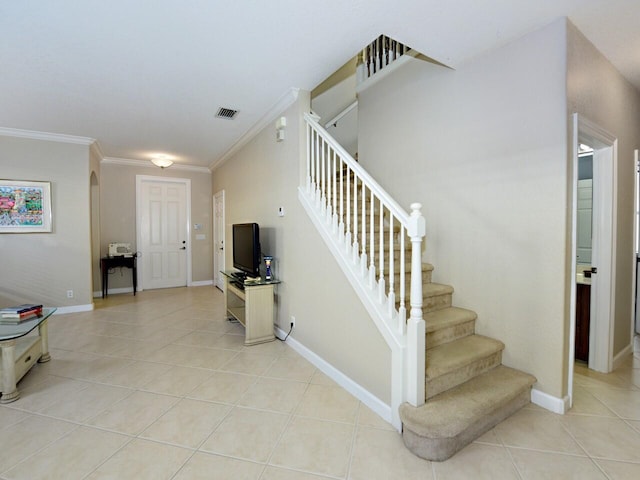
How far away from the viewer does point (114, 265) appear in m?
5.62

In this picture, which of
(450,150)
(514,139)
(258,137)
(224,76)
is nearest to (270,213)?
(258,137)

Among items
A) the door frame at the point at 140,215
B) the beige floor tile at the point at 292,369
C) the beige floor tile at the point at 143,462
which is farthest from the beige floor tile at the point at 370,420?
the door frame at the point at 140,215

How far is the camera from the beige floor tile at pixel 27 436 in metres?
1.69

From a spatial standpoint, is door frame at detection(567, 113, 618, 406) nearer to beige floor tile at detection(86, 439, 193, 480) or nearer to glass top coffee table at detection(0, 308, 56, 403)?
beige floor tile at detection(86, 439, 193, 480)

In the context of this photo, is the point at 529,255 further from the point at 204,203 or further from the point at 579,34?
the point at 204,203

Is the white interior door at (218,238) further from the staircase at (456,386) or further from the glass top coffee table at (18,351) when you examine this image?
the staircase at (456,386)

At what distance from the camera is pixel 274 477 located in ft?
5.05

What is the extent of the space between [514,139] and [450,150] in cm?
52

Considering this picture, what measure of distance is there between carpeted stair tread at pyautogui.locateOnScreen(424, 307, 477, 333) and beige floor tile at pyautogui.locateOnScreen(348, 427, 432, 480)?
0.77m

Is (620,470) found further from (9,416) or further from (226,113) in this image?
(226,113)

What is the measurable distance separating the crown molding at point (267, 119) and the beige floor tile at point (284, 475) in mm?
2984

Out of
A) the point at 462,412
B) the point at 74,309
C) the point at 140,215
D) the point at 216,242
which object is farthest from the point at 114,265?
the point at 462,412

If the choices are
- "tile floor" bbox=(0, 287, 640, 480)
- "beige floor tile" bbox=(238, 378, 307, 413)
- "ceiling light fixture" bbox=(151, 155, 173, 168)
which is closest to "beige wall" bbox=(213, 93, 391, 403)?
"tile floor" bbox=(0, 287, 640, 480)

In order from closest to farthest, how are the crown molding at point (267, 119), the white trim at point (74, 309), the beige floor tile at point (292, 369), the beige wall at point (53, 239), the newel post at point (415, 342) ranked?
the newel post at point (415, 342) < the beige floor tile at point (292, 369) < the crown molding at point (267, 119) < the beige wall at point (53, 239) < the white trim at point (74, 309)
